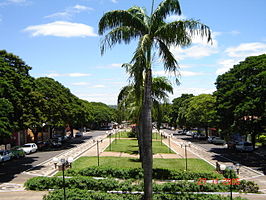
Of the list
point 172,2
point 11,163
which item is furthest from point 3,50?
point 172,2

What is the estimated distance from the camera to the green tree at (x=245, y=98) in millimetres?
28219

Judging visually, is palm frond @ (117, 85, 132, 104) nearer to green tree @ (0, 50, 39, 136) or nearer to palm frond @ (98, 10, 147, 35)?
green tree @ (0, 50, 39, 136)

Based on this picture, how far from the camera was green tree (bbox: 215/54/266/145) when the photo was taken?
1111 inches

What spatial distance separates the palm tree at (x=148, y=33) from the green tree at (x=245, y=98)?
1901cm

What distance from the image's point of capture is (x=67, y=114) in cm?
4728

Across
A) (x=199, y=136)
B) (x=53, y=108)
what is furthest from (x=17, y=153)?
(x=199, y=136)

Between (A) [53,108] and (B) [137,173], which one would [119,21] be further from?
(A) [53,108]

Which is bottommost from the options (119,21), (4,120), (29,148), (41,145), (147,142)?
(41,145)

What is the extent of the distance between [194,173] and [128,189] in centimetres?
578

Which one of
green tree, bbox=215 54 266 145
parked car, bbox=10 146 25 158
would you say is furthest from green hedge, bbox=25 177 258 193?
parked car, bbox=10 146 25 158

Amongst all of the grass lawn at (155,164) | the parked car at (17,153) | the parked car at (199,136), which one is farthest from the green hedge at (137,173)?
the parked car at (199,136)

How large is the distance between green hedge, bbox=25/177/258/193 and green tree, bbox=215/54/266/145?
1242cm

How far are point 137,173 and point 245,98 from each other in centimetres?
1612

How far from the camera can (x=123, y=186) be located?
1692cm
